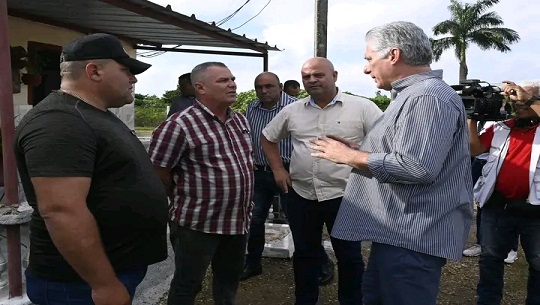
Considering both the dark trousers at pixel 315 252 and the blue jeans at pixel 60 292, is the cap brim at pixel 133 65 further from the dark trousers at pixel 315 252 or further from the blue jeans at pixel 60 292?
the dark trousers at pixel 315 252

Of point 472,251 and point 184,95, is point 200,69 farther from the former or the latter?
point 472,251

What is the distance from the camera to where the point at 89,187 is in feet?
5.23

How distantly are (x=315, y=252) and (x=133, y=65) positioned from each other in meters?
2.04

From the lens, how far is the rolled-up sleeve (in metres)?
1.86

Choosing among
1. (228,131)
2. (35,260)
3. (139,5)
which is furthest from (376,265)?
(139,5)

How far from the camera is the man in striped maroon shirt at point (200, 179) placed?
268 cm

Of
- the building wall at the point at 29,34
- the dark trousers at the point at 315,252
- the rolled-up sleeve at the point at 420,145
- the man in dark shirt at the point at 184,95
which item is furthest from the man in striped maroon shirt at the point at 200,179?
the building wall at the point at 29,34

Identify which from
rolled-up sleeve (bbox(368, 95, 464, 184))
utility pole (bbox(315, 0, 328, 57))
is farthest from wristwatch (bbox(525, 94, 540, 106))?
utility pole (bbox(315, 0, 328, 57))

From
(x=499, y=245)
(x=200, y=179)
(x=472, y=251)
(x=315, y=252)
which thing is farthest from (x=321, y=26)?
(x=200, y=179)

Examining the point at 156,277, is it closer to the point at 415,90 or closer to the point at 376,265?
the point at 376,265

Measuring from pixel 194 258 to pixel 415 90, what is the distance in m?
1.50

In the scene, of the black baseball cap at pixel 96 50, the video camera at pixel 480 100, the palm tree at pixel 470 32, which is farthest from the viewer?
the palm tree at pixel 470 32

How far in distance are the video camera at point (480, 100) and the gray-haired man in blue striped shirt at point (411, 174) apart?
105cm

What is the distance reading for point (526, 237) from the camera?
3.18 meters
